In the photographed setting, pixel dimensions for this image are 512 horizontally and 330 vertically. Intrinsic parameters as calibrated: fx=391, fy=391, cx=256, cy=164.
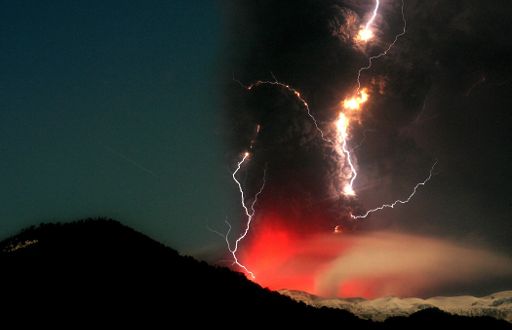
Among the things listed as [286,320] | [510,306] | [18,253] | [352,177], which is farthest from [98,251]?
[352,177]

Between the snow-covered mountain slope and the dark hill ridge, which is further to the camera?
the snow-covered mountain slope

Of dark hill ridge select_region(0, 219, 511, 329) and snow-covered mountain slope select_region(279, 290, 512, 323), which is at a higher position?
snow-covered mountain slope select_region(279, 290, 512, 323)

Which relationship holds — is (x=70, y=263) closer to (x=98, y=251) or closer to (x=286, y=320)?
(x=98, y=251)

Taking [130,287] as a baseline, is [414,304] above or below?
Answer: above

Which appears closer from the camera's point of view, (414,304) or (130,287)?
(130,287)
